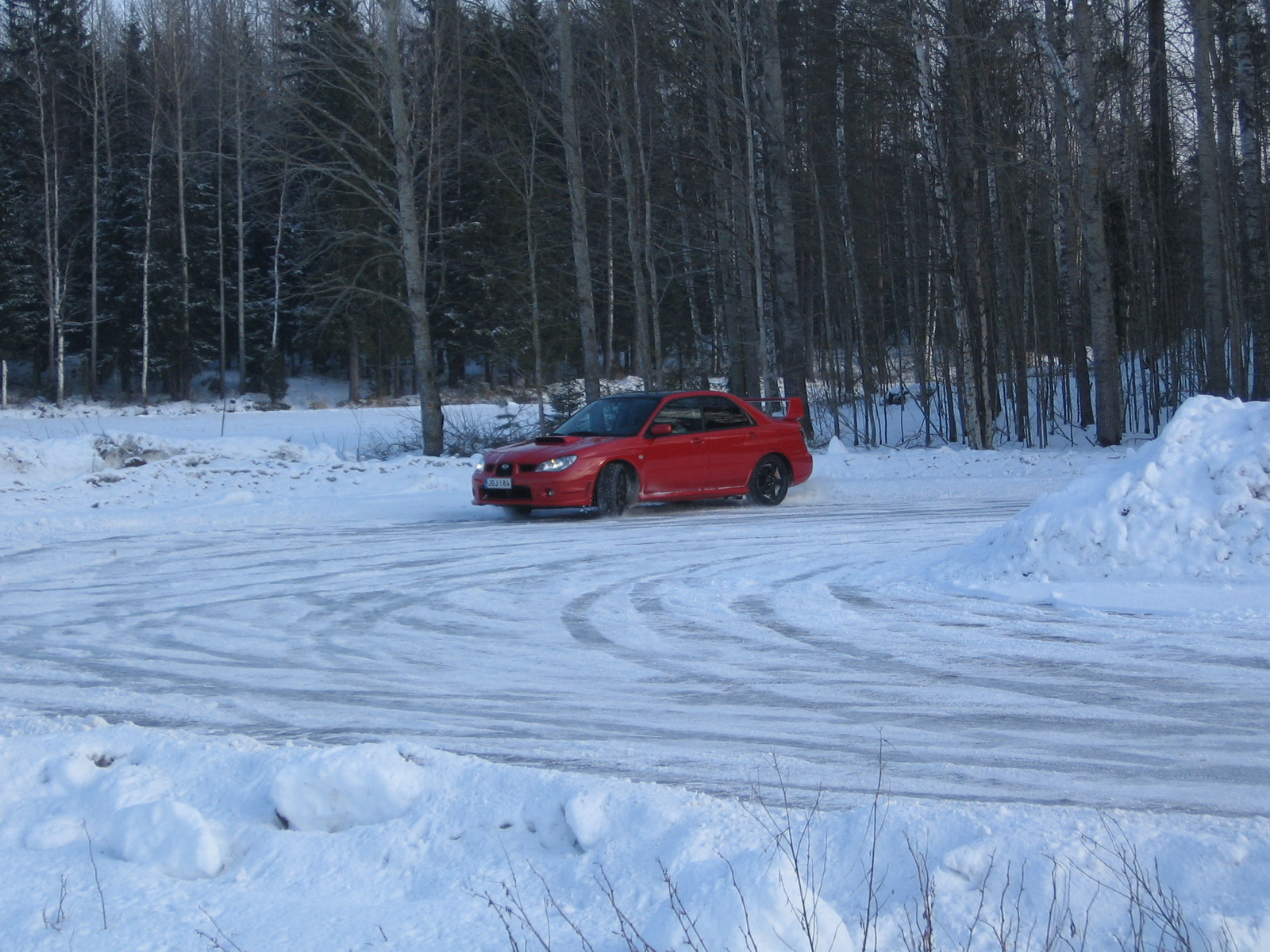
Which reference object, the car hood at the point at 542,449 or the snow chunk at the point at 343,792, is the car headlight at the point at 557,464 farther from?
the snow chunk at the point at 343,792

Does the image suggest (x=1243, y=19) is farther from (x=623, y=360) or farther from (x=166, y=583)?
(x=623, y=360)

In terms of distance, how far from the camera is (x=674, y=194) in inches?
1212

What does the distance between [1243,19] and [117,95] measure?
146 feet

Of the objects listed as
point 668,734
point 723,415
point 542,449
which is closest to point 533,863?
point 668,734

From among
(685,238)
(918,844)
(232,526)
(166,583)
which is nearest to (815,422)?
(685,238)

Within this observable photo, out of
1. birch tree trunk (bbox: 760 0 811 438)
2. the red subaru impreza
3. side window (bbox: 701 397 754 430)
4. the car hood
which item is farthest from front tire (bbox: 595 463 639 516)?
birch tree trunk (bbox: 760 0 811 438)

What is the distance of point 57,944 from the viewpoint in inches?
126

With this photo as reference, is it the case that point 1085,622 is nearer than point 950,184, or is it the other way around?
point 1085,622

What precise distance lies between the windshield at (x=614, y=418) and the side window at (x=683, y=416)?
156 millimetres

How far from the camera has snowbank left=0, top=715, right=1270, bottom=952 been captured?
3014mm

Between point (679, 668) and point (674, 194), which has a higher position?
point (674, 194)

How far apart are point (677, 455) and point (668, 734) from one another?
30.5 ft

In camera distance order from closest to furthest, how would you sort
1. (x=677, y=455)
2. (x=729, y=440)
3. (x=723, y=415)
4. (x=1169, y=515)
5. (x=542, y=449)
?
(x=1169, y=515) < (x=542, y=449) < (x=677, y=455) < (x=729, y=440) < (x=723, y=415)

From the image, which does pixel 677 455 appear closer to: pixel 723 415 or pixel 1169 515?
pixel 723 415
